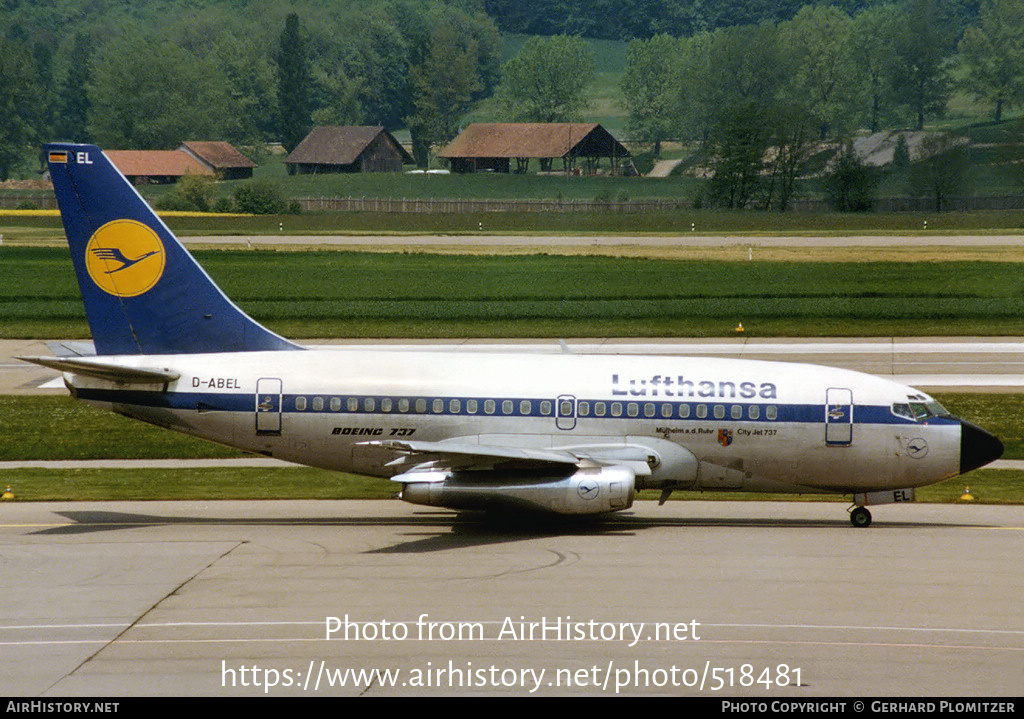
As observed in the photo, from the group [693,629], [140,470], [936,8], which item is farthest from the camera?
[936,8]

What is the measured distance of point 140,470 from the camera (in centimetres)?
3459

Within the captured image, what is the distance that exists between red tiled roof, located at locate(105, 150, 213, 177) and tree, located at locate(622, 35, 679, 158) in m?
53.9

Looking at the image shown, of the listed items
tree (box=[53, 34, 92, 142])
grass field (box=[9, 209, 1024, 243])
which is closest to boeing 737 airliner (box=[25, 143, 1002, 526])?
grass field (box=[9, 209, 1024, 243])

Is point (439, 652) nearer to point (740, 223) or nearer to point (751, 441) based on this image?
point (751, 441)

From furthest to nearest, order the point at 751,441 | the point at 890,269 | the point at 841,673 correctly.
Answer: the point at 890,269 → the point at 751,441 → the point at 841,673

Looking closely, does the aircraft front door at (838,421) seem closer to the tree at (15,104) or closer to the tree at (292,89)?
the tree at (15,104)

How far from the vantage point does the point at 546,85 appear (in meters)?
181

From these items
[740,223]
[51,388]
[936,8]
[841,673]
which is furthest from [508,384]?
[936,8]

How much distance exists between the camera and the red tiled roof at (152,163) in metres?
152

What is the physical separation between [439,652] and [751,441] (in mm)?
11081

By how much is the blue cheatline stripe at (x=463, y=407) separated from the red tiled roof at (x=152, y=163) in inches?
5003

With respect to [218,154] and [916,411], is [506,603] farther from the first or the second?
[218,154]

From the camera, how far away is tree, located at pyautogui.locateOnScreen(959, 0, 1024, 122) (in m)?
146

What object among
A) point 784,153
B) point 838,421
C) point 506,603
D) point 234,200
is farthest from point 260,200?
point 506,603
